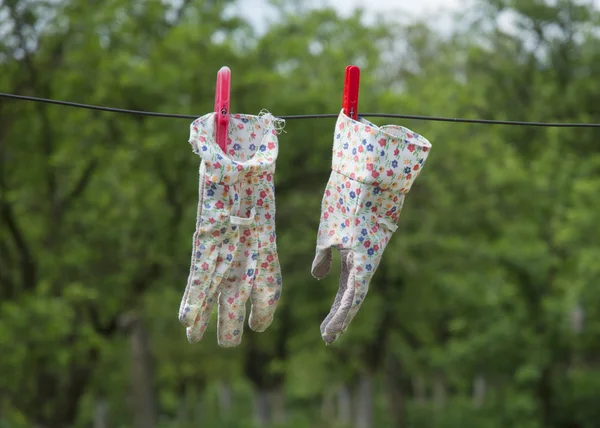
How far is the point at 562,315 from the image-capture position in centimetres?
1830

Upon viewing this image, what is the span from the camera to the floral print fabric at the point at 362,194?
4.30m

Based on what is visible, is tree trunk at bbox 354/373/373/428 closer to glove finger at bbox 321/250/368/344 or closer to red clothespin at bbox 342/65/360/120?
glove finger at bbox 321/250/368/344

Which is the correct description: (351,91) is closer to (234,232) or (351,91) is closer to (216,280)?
(234,232)

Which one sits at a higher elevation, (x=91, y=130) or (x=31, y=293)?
(x=91, y=130)

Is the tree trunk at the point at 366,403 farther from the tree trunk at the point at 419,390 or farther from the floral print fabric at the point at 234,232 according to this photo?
the floral print fabric at the point at 234,232

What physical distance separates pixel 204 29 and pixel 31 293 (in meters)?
4.54

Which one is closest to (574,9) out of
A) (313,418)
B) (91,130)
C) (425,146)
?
(91,130)

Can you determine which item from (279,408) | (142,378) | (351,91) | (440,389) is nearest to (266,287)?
(351,91)

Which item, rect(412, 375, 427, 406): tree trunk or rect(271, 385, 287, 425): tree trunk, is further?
rect(412, 375, 427, 406): tree trunk

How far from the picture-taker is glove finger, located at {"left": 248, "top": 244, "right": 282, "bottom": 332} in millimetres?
4418

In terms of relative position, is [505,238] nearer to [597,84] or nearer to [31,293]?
[597,84]

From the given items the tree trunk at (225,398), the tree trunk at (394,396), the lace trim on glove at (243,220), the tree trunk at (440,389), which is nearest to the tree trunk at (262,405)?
the tree trunk at (394,396)

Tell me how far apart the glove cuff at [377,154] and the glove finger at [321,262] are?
0.40m

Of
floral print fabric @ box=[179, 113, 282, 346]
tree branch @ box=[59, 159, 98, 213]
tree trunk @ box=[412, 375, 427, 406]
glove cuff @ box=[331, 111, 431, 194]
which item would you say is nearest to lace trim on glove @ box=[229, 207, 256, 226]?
floral print fabric @ box=[179, 113, 282, 346]
